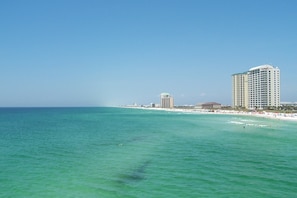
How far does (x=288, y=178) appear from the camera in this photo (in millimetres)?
21766

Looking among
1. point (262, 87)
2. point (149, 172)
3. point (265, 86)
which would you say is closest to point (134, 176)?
point (149, 172)

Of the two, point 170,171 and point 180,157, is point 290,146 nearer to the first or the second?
point 180,157

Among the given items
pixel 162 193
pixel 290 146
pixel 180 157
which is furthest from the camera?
pixel 290 146

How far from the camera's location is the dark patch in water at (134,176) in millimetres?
21141

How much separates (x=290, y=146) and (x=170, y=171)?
861 inches

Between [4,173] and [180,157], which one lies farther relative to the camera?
[180,157]

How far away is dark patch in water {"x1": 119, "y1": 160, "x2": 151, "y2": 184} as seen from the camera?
832 inches

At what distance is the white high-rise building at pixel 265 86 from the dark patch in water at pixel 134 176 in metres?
164

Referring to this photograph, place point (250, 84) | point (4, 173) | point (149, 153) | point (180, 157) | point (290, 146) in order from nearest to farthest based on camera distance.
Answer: point (4, 173), point (180, 157), point (149, 153), point (290, 146), point (250, 84)

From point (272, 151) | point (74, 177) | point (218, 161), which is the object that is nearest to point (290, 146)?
point (272, 151)

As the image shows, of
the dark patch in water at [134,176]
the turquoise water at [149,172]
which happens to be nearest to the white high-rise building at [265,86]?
the turquoise water at [149,172]

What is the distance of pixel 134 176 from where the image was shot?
73.0 ft

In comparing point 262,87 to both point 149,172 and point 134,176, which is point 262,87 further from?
point 134,176

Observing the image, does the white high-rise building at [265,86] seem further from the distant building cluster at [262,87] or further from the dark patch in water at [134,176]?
the dark patch in water at [134,176]
